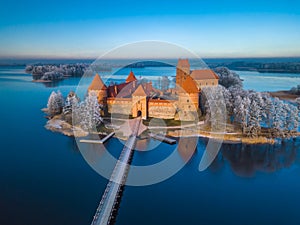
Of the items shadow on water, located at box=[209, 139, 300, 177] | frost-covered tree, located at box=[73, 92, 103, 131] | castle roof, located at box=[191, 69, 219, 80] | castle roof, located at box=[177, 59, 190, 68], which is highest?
castle roof, located at box=[177, 59, 190, 68]

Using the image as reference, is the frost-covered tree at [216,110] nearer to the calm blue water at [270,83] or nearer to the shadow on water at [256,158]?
the shadow on water at [256,158]

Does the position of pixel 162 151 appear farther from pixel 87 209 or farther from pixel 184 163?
pixel 87 209

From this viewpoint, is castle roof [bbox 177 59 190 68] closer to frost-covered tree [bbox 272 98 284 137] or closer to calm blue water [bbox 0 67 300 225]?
frost-covered tree [bbox 272 98 284 137]

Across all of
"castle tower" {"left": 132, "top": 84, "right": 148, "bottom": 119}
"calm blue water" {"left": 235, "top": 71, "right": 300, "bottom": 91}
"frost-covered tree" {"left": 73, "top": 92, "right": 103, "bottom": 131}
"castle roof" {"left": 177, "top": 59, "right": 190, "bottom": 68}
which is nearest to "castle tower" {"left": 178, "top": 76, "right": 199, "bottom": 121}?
"castle tower" {"left": 132, "top": 84, "right": 148, "bottom": 119}

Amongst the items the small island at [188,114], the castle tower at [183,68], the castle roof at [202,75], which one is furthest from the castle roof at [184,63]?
the small island at [188,114]

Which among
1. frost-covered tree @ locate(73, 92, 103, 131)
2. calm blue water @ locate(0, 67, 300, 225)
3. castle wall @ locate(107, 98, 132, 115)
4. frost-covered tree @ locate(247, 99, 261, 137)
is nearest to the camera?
calm blue water @ locate(0, 67, 300, 225)

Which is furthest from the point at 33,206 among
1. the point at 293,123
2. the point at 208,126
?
the point at 293,123
